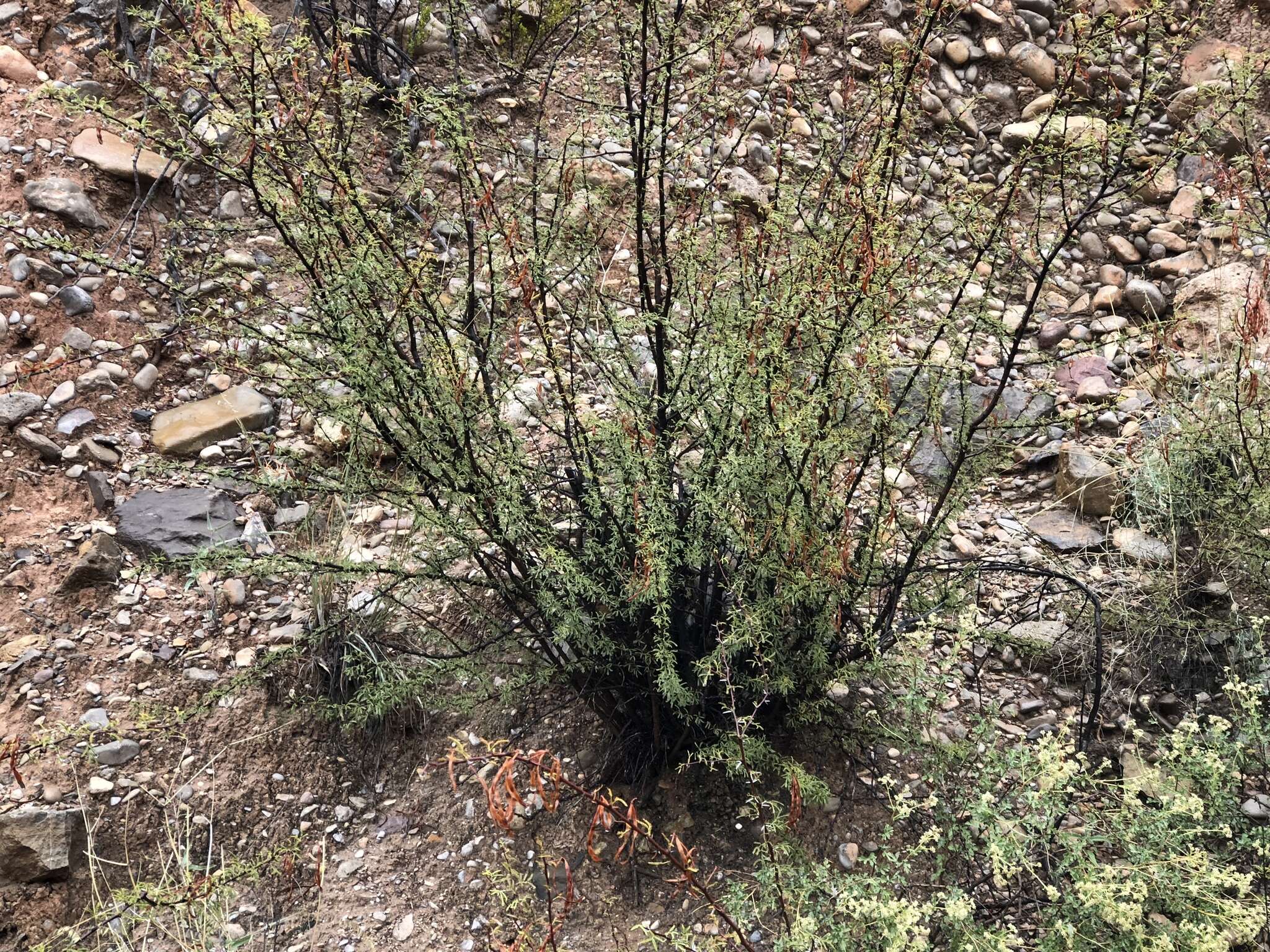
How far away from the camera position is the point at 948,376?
2453mm

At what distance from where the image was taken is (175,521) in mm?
3609

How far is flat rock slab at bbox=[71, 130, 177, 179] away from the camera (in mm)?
4305

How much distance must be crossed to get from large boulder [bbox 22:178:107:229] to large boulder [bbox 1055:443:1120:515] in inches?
164

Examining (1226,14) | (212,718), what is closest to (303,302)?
(212,718)

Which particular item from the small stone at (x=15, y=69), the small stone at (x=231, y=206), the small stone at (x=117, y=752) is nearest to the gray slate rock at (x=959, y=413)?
the small stone at (x=117, y=752)

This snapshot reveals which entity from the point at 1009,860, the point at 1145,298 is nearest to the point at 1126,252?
the point at 1145,298

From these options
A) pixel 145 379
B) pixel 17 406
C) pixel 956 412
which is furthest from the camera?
pixel 956 412

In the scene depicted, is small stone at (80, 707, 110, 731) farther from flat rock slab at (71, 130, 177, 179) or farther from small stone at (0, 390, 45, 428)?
flat rock slab at (71, 130, 177, 179)

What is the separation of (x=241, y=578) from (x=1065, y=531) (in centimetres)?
307

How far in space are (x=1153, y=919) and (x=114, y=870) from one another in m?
2.84

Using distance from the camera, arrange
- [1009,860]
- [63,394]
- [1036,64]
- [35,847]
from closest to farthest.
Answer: [1009,860], [35,847], [63,394], [1036,64]

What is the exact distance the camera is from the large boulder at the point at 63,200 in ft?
13.5

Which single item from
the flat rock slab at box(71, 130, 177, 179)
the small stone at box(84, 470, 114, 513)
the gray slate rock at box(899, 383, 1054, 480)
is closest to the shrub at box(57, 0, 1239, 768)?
the gray slate rock at box(899, 383, 1054, 480)

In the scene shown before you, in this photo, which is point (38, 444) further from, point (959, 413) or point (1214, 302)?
point (1214, 302)
